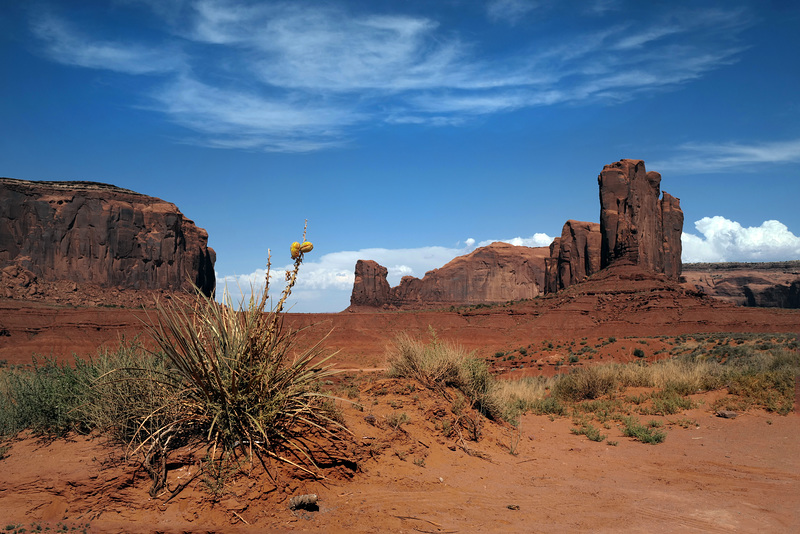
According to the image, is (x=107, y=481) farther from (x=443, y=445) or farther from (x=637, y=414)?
(x=637, y=414)

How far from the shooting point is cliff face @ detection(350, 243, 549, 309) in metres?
117

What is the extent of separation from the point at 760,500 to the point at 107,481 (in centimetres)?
710

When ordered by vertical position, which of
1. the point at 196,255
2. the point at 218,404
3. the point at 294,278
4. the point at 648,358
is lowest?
the point at 648,358

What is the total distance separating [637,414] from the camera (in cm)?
1163

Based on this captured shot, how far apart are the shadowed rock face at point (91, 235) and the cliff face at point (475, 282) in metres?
49.2

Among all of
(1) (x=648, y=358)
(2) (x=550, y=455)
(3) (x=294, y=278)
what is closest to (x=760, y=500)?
(2) (x=550, y=455)

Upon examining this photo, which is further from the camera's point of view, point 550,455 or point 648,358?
point 648,358

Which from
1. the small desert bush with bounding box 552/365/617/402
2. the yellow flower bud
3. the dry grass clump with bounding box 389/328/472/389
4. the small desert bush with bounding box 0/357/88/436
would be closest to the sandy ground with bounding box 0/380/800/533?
the small desert bush with bounding box 0/357/88/436

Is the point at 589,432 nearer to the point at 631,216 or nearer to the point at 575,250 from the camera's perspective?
the point at 631,216

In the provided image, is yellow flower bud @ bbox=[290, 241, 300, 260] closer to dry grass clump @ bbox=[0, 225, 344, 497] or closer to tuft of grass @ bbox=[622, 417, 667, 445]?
dry grass clump @ bbox=[0, 225, 344, 497]

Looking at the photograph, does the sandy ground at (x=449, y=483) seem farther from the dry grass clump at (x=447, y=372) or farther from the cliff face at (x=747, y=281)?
the cliff face at (x=747, y=281)

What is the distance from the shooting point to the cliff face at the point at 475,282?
11744 centimetres

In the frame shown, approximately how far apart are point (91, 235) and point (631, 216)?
68918mm

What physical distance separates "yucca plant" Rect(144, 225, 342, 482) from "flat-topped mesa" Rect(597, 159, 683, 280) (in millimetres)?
51739
